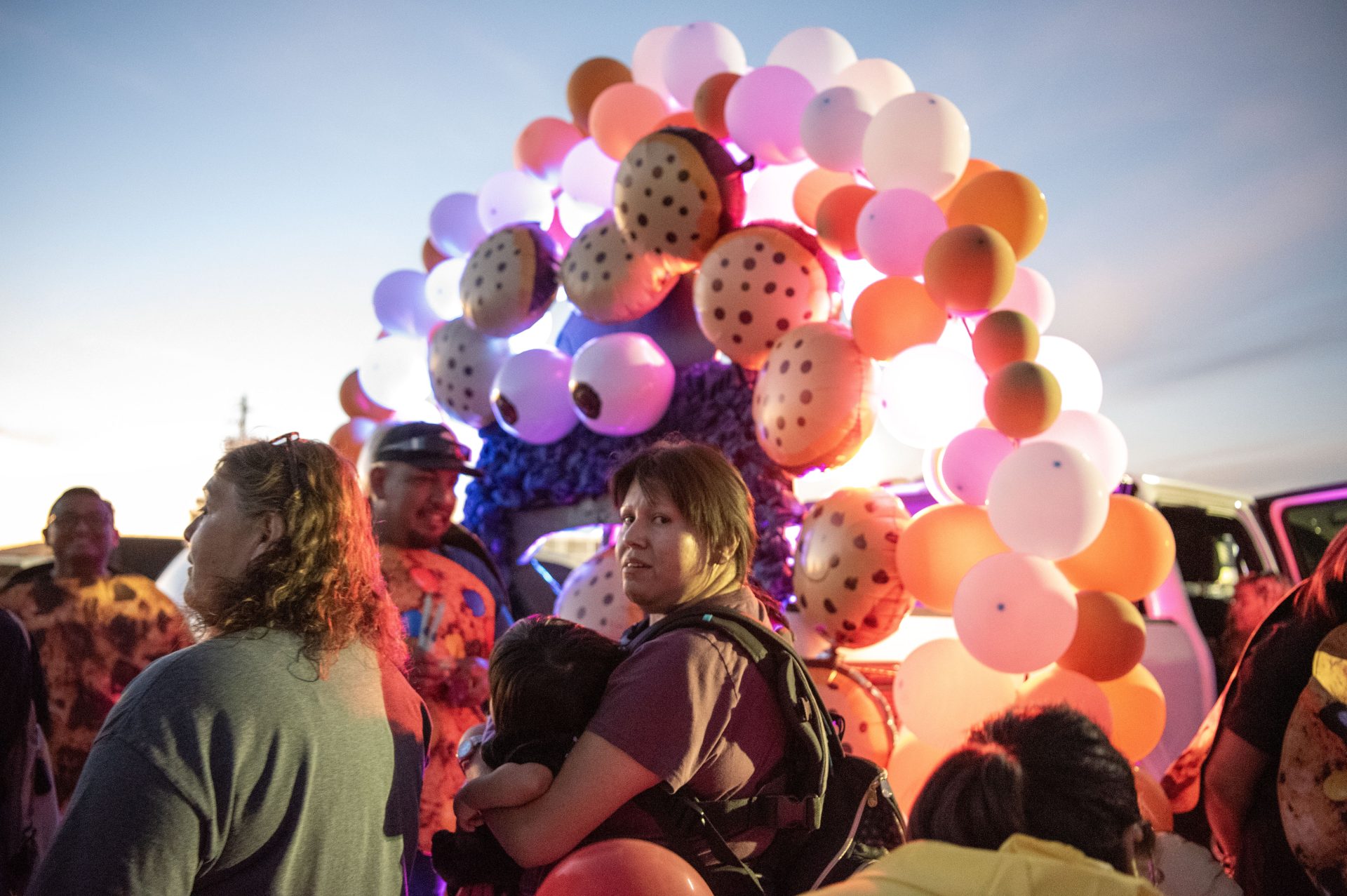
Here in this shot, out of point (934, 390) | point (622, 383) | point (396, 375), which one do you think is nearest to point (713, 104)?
point (622, 383)

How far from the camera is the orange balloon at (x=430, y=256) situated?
19.5 feet

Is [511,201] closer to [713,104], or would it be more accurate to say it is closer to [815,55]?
[713,104]

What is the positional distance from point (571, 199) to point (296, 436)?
3965mm

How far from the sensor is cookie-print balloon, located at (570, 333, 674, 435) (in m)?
4.23

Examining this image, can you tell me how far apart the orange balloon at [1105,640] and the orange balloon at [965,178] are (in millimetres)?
1622

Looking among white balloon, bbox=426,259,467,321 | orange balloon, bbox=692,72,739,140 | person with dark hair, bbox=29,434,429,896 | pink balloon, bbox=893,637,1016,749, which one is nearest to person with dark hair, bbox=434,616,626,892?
person with dark hair, bbox=29,434,429,896

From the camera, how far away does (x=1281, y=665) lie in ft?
6.62

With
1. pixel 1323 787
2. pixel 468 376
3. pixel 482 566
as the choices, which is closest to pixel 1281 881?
pixel 1323 787

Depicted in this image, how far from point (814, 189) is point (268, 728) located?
352 centimetres

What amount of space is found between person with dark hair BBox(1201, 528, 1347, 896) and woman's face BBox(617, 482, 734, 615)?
4.04 ft

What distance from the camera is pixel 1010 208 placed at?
11.6 ft

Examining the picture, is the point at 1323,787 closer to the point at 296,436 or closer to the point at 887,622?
the point at 887,622

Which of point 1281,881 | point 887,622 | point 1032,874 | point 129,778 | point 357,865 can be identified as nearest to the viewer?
point 1032,874

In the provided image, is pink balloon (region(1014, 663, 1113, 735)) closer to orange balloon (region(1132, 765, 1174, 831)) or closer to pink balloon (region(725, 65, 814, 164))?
orange balloon (region(1132, 765, 1174, 831))
